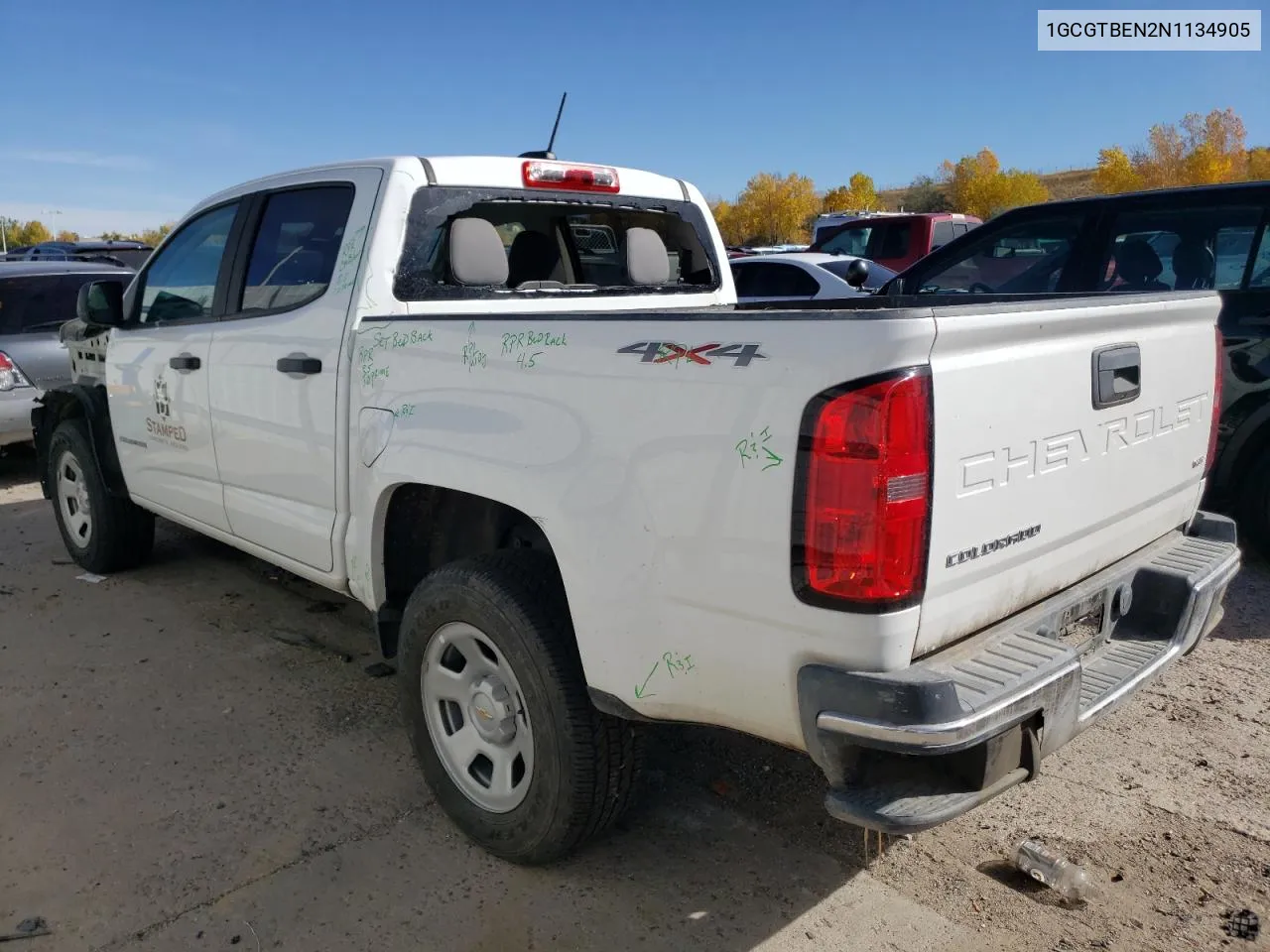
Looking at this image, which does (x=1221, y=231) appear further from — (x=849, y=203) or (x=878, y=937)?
(x=849, y=203)

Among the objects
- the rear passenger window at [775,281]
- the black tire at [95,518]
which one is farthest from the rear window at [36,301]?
the rear passenger window at [775,281]

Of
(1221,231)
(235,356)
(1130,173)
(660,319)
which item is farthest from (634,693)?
(1130,173)

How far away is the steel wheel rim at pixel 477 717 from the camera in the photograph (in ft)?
8.96

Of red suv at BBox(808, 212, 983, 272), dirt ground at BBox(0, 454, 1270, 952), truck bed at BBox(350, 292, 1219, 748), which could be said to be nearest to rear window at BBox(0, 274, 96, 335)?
dirt ground at BBox(0, 454, 1270, 952)

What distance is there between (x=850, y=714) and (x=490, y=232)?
2.16m

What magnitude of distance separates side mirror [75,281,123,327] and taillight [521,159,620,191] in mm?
2197

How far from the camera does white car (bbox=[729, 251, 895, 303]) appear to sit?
376 inches

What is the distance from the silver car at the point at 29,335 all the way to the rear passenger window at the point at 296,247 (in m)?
4.79

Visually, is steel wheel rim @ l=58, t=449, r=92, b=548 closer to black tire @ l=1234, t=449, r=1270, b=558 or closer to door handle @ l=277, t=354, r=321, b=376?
door handle @ l=277, t=354, r=321, b=376

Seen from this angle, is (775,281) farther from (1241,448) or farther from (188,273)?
(188,273)

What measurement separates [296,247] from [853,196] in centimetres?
7324

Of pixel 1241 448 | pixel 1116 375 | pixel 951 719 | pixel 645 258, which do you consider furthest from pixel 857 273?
pixel 951 719

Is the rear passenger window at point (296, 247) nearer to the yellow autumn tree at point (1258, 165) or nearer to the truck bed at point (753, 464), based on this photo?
the truck bed at point (753, 464)

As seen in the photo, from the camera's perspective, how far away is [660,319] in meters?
2.25
